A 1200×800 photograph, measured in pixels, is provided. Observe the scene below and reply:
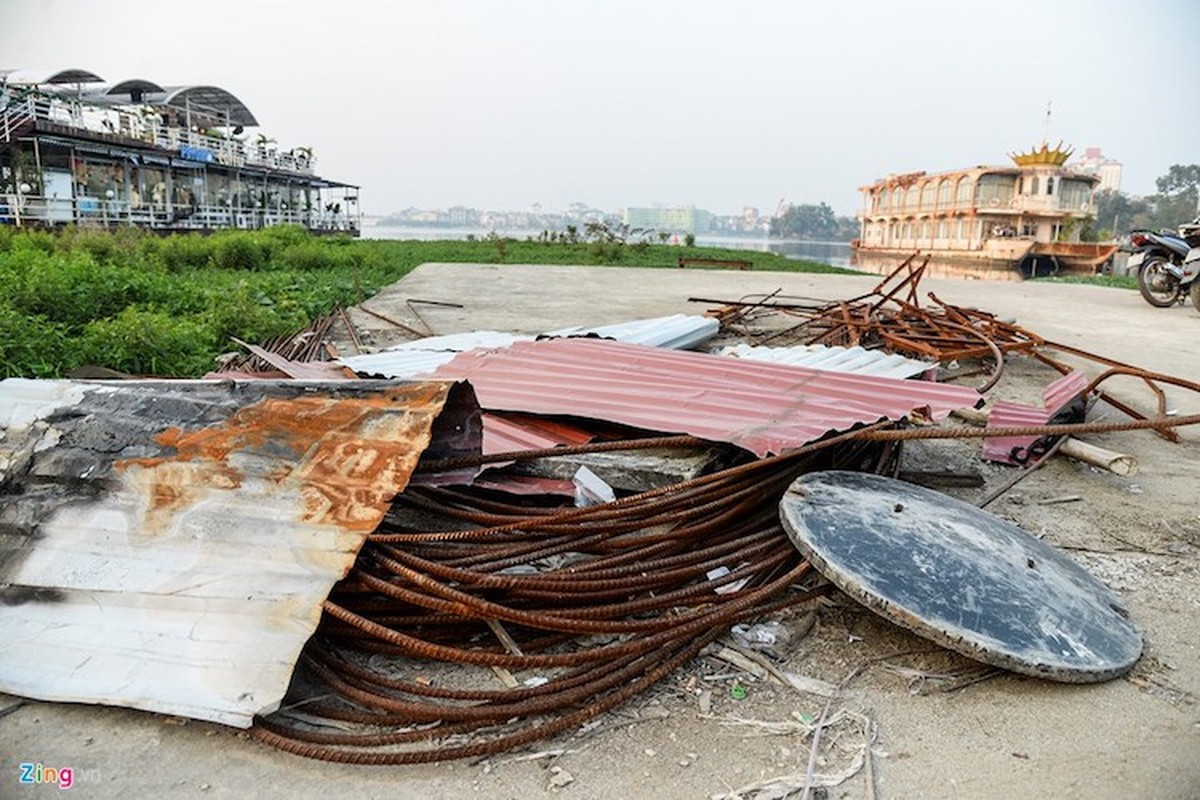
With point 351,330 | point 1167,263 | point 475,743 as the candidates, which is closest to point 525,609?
point 475,743

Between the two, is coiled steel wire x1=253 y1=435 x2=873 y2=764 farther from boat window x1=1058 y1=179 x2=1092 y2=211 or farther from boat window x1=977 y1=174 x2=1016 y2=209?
Result: boat window x1=1058 y1=179 x2=1092 y2=211

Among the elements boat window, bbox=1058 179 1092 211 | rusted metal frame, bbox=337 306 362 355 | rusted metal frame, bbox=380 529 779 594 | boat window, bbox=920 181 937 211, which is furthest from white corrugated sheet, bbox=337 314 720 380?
boat window, bbox=920 181 937 211

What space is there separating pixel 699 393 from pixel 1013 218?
118ft

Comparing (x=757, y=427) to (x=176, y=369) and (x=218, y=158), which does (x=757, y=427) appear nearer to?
(x=176, y=369)

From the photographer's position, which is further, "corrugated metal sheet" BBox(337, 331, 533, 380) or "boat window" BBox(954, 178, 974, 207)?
"boat window" BBox(954, 178, 974, 207)

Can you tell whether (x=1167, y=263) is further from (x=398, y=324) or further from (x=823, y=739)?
(x=823, y=739)

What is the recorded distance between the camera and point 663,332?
5316 mm

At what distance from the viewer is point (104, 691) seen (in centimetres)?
169

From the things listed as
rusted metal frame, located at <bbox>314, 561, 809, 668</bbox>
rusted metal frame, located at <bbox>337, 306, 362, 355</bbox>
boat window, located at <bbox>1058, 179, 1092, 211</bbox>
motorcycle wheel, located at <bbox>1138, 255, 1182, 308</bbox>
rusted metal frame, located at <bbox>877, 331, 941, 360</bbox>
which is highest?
boat window, located at <bbox>1058, 179, 1092, 211</bbox>

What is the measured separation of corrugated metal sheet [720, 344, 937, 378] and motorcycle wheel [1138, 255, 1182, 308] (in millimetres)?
→ 7013

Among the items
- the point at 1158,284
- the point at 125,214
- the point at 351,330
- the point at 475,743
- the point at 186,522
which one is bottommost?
the point at 475,743

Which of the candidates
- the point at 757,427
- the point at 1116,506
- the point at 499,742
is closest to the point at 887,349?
the point at 1116,506

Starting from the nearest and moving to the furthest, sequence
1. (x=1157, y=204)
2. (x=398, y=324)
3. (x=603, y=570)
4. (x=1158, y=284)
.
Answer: (x=603, y=570) → (x=398, y=324) → (x=1158, y=284) → (x=1157, y=204)

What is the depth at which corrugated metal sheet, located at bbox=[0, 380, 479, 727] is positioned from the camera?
5.64 ft
